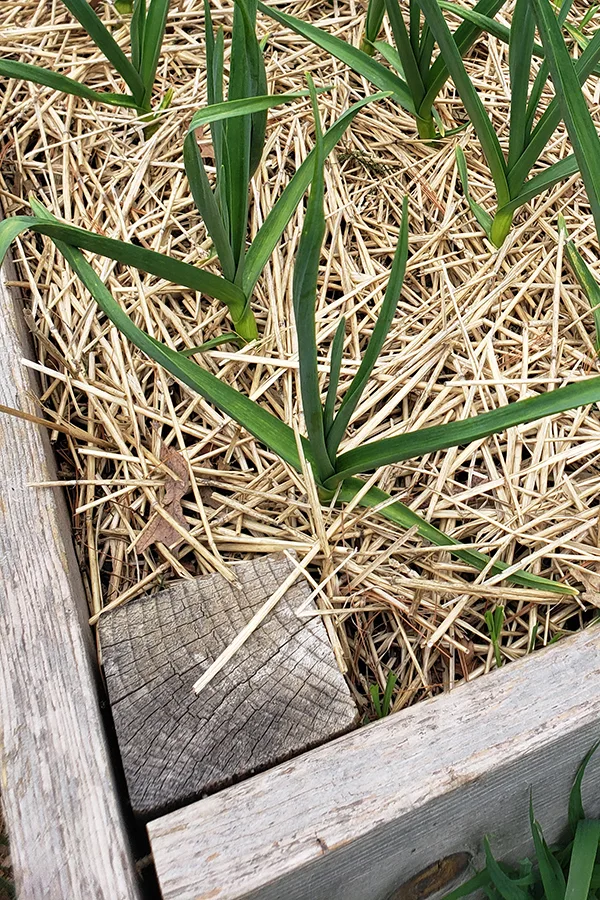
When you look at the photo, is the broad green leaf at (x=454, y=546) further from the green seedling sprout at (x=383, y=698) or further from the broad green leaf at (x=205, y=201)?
the broad green leaf at (x=205, y=201)

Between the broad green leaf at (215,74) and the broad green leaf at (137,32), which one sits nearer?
the broad green leaf at (215,74)

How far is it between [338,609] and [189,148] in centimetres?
48

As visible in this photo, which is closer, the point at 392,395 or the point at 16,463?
the point at 16,463

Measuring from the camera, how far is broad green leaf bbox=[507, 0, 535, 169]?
0.78 metres

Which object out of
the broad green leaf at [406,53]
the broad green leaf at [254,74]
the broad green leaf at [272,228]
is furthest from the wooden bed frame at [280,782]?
the broad green leaf at [406,53]

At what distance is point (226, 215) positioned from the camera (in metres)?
0.82

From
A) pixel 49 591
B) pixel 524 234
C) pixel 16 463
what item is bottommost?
pixel 49 591

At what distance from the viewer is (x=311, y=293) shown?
0.60 meters

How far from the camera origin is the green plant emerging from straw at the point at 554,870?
0.68m

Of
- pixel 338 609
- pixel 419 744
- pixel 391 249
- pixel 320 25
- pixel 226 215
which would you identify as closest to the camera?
pixel 419 744

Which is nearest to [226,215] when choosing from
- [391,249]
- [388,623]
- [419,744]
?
[391,249]

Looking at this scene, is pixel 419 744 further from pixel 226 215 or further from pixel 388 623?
pixel 226 215

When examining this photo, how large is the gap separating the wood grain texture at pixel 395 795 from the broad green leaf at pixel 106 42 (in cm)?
89

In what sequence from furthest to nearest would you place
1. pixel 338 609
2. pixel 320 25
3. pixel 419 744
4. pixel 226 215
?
pixel 320 25 < pixel 226 215 < pixel 338 609 < pixel 419 744
